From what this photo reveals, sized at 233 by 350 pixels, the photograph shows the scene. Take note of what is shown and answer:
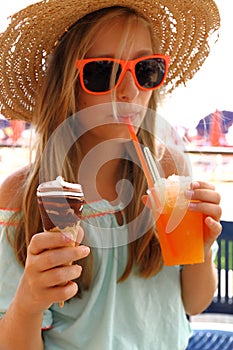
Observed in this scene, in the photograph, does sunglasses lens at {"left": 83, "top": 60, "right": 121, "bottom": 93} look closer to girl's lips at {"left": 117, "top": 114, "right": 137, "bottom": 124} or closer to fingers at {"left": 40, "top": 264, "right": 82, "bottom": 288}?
girl's lips at {"left": 117, "top": 114, "right": 137, "bottom": 124}

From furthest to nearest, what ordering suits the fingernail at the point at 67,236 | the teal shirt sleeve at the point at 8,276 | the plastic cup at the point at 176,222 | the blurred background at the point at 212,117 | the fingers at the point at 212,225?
the blurred background at the point at 212,117 < the teal shirt sleeve at the point at 8,276 < the fingers at the point at 212,225 < the plastic cup at the point at 176,222 < the fingernail at the point at 67,236

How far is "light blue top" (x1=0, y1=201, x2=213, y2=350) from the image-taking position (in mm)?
1272

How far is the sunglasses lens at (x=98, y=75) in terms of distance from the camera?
1216 mm

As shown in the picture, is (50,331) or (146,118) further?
(146,118)

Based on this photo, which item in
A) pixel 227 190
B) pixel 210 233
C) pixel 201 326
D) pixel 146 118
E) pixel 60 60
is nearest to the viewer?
pixel 210 233

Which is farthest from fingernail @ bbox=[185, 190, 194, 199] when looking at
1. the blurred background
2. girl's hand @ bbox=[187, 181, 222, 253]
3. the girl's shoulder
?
the blurred background

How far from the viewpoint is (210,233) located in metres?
1.20

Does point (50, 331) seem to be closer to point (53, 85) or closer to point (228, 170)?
point (53, 85)

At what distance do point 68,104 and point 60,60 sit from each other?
12cm

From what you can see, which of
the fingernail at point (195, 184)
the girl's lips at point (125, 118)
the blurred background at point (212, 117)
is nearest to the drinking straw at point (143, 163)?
the girl's lips at point (125, 118)

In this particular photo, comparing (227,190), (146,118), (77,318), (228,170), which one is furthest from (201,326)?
(227,190)

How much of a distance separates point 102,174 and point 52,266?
1.73 feet

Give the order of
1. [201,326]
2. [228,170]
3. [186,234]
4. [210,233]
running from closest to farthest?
1. [186,234]
2. [210,233]
3. [201,326]
4. [228,170]

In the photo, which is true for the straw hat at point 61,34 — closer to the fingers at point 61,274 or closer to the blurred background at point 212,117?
the blurred background at point 212,117
